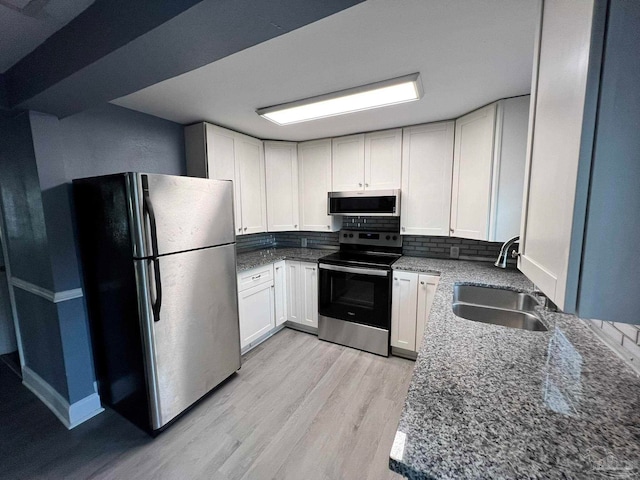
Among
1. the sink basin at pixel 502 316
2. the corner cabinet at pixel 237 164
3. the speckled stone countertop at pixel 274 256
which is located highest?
the corner cabinet at pixel 237 164

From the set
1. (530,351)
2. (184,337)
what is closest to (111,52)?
(184,337)

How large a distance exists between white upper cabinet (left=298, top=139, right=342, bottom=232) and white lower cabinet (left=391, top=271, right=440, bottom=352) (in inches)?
43.7

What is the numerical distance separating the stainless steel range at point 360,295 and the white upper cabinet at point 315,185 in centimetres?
47

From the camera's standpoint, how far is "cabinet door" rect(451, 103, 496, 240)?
2.16 m

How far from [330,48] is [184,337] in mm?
2045

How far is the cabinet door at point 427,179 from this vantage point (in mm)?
2555

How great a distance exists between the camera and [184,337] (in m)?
1.87

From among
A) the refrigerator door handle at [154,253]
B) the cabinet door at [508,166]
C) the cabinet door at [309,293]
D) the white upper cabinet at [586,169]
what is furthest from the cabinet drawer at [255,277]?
the white upper cabinet at [586,169]

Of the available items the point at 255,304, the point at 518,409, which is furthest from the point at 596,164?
the point at 255,304

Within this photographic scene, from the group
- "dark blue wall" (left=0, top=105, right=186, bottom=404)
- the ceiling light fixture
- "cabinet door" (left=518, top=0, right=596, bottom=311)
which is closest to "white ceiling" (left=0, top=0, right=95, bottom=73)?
"dark blue wall" (left=0, top=105, right=186, bottom=404)

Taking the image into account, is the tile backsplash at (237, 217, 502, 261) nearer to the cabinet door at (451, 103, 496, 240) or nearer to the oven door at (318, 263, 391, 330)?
the cabinet door at (451, 103, 496, 240)

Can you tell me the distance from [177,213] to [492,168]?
2430mm

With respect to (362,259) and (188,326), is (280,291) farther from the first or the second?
(188,326)

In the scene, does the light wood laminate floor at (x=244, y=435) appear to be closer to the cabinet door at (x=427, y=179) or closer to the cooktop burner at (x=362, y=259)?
the cooktop burner at (x=362, y=259)
